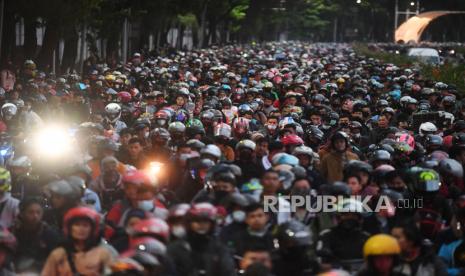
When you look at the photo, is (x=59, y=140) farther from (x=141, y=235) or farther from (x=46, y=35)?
(x=46, y=35)

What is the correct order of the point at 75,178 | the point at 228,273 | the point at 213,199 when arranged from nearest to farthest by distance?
the point at 228,273, the point at 213,199, the point at 75,178

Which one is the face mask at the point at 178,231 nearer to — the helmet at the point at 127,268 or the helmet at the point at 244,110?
the helmet at the point at 127,268

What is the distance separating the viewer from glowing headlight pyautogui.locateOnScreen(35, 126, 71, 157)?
1470 centimetres

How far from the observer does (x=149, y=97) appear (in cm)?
2483

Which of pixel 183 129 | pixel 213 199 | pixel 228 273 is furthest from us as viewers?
pixel 183 129

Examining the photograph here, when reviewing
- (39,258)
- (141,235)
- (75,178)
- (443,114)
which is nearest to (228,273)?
(141,235)

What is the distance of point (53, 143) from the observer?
1548cm

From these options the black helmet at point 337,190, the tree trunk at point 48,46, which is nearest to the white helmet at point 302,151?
the black helmet at point 337,190

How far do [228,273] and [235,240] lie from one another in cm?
88

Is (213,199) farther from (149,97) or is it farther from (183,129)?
(149,97)

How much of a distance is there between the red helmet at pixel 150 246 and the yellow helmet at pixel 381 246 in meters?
1.59

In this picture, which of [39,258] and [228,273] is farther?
[39,258]

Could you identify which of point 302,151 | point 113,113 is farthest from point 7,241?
point 113,113

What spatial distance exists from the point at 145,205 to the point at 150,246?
1.88 metres
